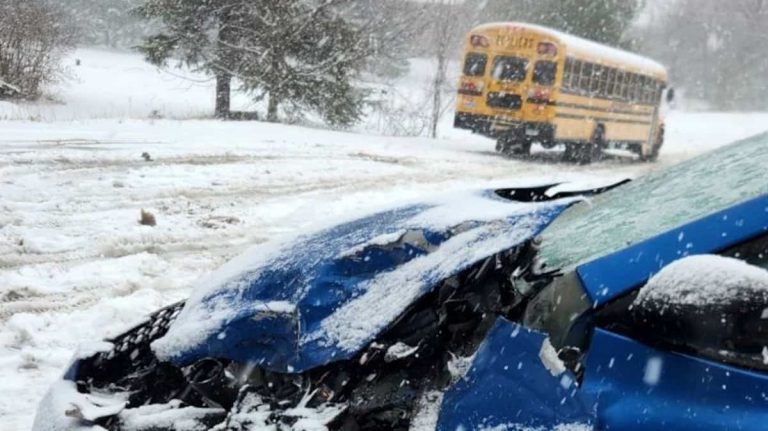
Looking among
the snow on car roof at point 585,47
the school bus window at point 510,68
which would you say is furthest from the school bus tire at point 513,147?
the snow on car roof at point 585,47

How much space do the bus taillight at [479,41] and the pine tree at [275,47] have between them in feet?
11.3

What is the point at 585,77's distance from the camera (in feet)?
58.1

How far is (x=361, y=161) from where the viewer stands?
495 inches

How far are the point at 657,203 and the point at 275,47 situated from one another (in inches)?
A: 736

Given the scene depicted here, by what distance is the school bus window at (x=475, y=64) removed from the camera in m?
18.0

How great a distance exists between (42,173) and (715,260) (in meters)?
8.66

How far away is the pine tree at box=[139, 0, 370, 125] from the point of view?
19844 millimetres

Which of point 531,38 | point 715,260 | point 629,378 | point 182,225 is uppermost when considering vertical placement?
point 531,38

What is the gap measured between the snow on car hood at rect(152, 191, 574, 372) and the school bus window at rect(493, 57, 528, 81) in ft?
50.4

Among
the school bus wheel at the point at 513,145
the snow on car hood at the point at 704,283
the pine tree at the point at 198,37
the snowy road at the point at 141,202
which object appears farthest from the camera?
the pine tree at the point at 198,37

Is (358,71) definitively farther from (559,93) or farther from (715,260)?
(715,260)

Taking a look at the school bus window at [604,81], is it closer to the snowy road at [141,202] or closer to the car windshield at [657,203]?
the snowy road at [141,202]

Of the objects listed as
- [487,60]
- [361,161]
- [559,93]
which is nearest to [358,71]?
[487,60]

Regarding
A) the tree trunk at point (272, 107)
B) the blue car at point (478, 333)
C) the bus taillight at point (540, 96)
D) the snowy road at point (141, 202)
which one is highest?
the bus taillight at point (540, 96)
